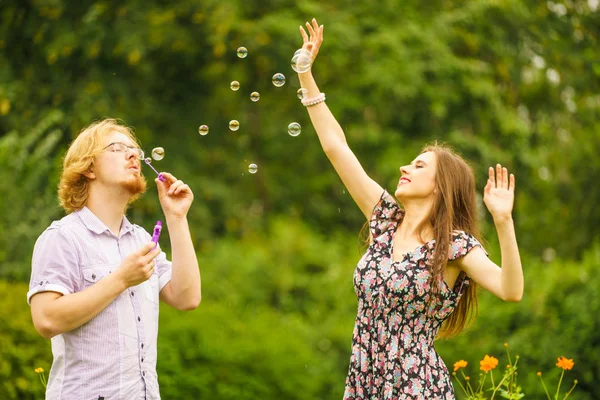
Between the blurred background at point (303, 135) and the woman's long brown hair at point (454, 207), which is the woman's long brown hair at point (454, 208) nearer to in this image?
the woman's long brown hair at point (454, 207)

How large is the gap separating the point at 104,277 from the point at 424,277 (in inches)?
44.7

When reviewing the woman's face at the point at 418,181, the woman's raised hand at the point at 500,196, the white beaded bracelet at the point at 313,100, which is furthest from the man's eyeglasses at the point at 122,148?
the woman's raised hand at the point at 500,196

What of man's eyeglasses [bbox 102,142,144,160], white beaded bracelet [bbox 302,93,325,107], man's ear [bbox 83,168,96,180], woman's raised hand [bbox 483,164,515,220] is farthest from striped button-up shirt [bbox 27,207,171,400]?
woman's raised hand [bbox 483,164,515,220]

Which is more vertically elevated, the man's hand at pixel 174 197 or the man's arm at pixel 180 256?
the man's hand at pixel 174 197

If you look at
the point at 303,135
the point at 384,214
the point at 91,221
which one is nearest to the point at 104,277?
the point at 91,221

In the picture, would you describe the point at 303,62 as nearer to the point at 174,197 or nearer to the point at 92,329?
the point at 174,197

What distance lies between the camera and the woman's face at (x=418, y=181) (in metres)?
3.28

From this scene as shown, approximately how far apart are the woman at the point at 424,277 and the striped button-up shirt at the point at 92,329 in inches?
31.7

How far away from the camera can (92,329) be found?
2793mm

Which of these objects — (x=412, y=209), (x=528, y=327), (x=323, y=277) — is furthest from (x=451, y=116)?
(x=412, y=209)

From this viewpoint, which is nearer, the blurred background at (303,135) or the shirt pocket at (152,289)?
the shirt pocket at (152,289)

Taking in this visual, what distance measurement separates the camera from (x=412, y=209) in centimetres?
332

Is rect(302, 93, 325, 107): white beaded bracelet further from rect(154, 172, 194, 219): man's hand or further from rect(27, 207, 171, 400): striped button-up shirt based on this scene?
rect(27, 207, 171, 400): striped button-up shirt

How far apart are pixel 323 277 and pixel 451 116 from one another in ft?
11.8
